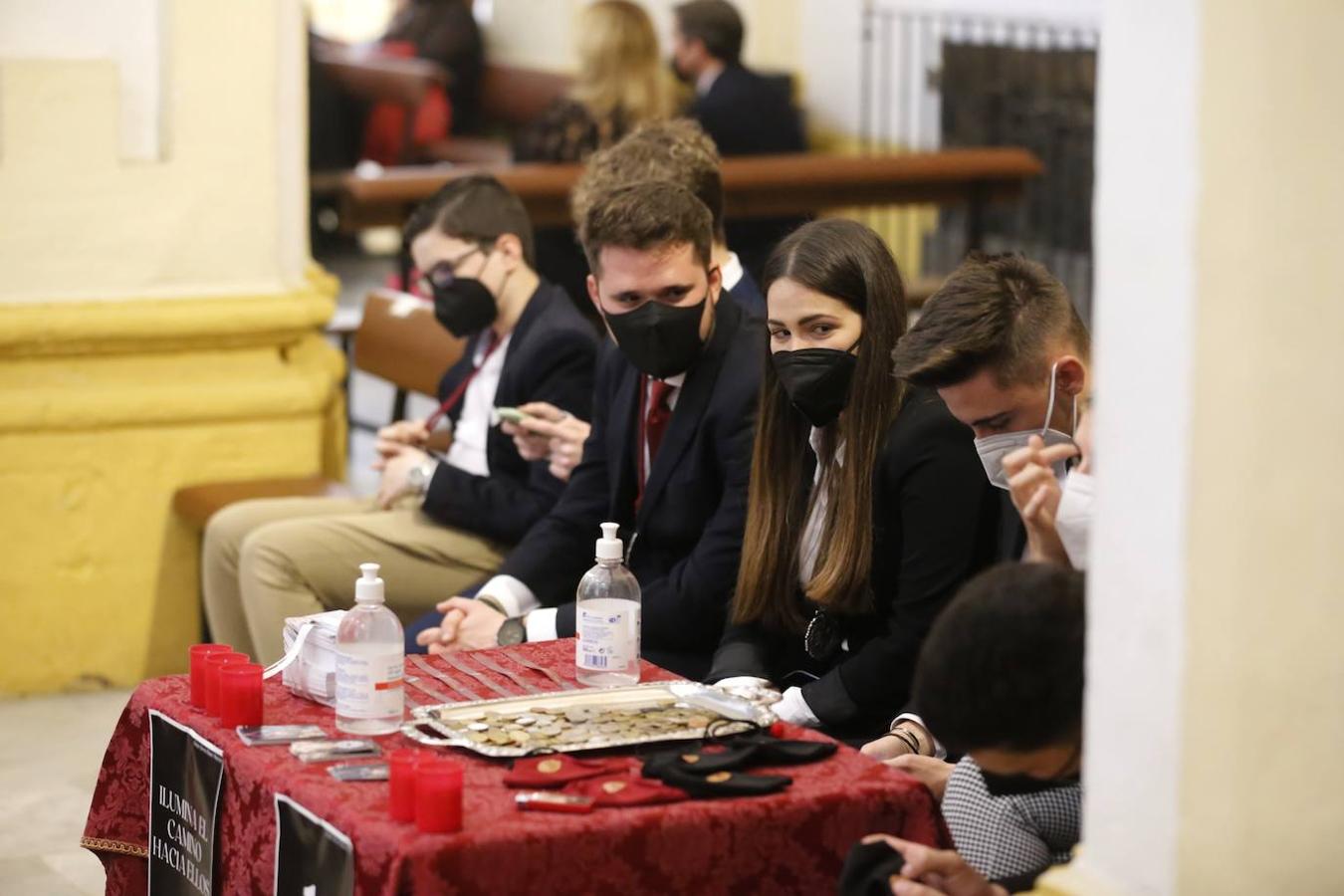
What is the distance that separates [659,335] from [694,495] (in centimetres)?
30

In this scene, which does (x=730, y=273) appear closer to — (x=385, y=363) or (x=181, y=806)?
(x=181, y=806)

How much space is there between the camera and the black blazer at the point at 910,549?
11.2ft

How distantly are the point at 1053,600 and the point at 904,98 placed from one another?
8.07 meters

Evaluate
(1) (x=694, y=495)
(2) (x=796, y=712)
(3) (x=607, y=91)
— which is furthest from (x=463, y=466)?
(3) (x=607, y=91)

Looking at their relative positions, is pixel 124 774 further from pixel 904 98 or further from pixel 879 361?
pixel 904 98

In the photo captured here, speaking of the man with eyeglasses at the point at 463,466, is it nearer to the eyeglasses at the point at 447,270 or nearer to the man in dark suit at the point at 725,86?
the eyeglasses at the point at 447,270

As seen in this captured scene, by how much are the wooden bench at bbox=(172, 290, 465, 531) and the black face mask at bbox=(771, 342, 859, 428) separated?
79.6 inches

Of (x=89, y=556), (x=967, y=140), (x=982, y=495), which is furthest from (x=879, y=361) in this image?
(x=967, y=140)

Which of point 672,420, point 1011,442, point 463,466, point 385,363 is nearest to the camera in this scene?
point 1011,442

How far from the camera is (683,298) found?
384cm

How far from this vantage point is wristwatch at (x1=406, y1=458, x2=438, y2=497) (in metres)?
4.80

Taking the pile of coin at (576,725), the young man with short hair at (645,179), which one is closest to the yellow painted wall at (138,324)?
the young man with short hair at (645,179)

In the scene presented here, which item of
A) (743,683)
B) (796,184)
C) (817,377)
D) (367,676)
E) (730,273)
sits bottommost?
(743,683)

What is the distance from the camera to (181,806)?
3.16m
